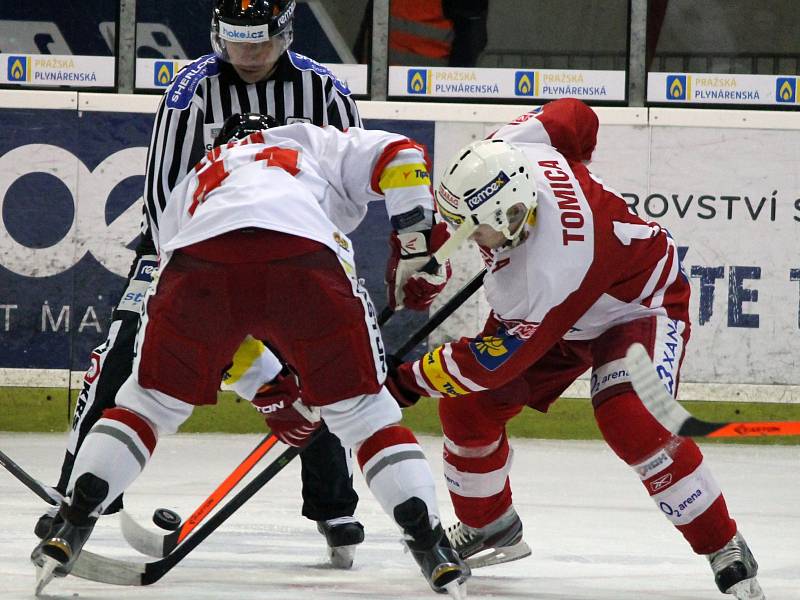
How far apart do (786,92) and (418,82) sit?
4.79ft

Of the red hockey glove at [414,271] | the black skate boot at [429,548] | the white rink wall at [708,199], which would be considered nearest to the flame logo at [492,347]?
the red hockey glove at [414,271]

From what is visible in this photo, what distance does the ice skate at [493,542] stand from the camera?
2.88 metres

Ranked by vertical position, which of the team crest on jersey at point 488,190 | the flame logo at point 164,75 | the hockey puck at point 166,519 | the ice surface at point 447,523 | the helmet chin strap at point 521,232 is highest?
the flame logo at point 164,75

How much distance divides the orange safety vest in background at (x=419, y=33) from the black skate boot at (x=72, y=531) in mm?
3510

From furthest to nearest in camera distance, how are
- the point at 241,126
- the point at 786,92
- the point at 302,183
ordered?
the point at 786,92
the point at 241,126
the point at 302,183

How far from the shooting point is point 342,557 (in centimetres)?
284

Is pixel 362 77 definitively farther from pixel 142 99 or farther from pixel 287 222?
pixel 287 222

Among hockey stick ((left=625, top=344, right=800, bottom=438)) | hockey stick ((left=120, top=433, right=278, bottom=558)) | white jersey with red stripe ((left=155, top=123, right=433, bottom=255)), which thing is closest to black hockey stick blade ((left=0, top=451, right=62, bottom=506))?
hockey stick ((left=120, top=433, right=278, bottom=558))

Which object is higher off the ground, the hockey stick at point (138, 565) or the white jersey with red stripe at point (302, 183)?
the white jersey with red stripe at point (302, 183)

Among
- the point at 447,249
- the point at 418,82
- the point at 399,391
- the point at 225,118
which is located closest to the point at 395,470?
the point at 399,391

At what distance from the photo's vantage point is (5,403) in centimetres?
514

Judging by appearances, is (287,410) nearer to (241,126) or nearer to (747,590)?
(241,126)

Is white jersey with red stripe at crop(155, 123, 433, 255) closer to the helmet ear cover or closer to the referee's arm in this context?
the helmet ear cover

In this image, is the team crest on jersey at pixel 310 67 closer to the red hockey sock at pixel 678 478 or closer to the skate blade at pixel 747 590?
the red hockey sock at pixel 678 478
